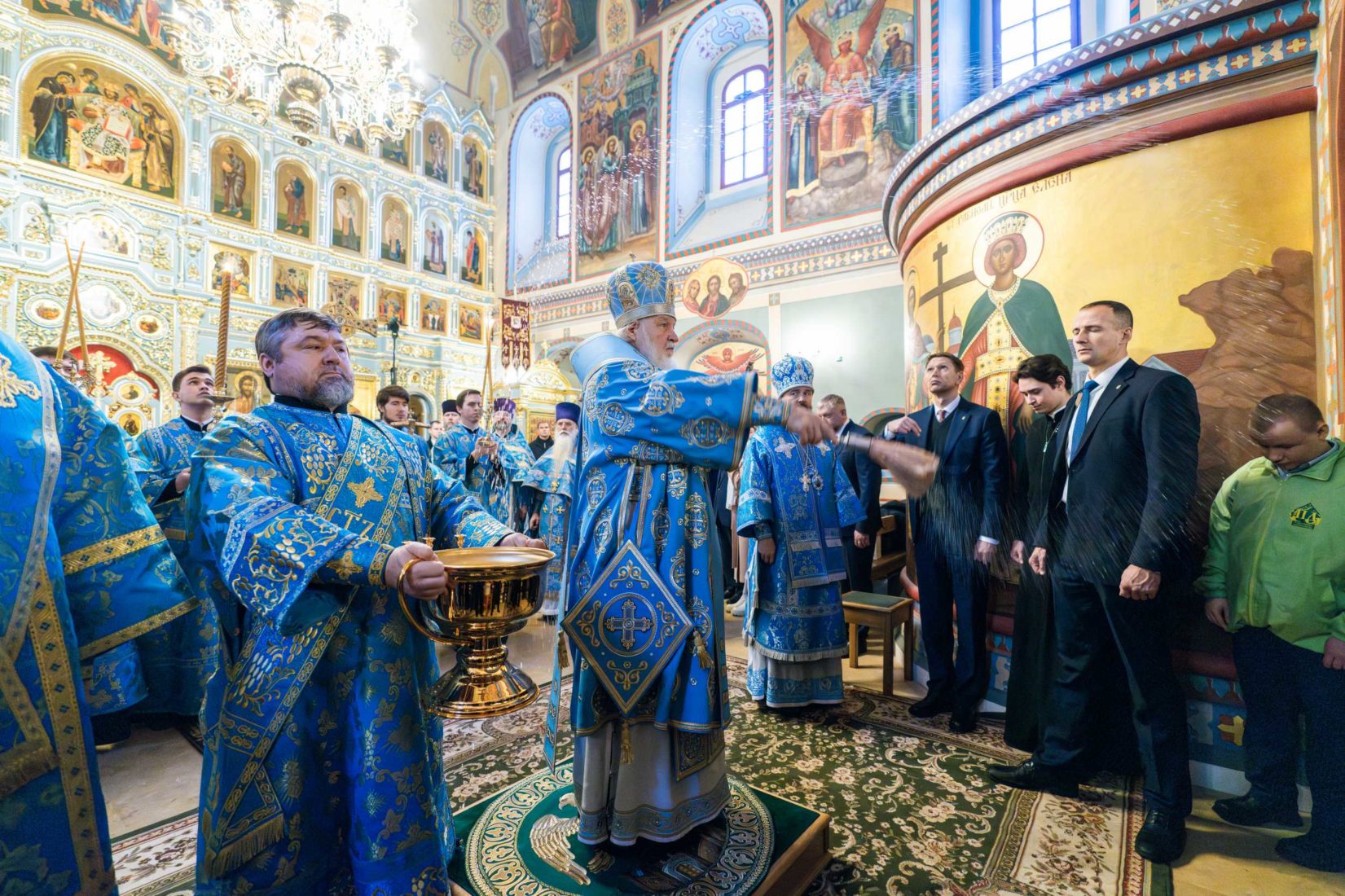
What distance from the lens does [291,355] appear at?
1.64 metres

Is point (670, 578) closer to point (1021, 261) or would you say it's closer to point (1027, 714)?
point (1027, 714)

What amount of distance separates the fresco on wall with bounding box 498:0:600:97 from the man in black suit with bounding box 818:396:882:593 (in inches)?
522

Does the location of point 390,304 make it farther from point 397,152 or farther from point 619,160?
point 619,160

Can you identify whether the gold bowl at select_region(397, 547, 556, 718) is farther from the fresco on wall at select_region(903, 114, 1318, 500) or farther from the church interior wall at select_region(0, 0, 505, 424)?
the church interior wall at select_region(0, 0, 505, 424)

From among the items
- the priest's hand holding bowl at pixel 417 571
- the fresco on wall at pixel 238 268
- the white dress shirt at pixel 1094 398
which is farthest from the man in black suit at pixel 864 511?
the fresco on wall at pixel 238 268

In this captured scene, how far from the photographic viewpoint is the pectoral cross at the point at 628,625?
1.98m

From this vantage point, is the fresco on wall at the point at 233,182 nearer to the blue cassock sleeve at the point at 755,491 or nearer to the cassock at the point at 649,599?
the blue cassock sleeve at the point at 755,491

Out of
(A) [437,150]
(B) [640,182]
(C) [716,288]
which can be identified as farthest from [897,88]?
(A) [437,150]

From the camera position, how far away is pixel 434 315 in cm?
1823

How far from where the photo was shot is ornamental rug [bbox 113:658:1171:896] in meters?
2.18

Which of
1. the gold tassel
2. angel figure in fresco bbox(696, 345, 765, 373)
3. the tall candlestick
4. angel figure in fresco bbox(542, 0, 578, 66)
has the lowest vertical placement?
the gold tassel

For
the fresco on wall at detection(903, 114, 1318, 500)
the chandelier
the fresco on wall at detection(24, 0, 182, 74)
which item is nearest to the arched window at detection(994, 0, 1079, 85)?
the fresco on wall at detection(903, 114, 1318, 500)

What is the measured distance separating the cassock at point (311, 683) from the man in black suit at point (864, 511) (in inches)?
127

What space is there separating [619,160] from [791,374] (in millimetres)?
11958
